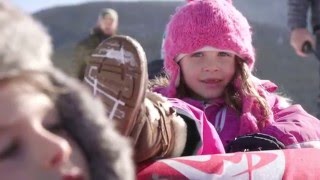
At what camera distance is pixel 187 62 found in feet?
6.91

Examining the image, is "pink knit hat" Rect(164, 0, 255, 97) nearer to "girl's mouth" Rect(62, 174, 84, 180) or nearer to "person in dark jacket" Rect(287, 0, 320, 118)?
"person in dark jacket" Rect(287, 0, 320, 118)

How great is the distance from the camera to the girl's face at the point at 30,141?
86cm

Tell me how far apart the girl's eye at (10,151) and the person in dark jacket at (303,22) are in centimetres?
212

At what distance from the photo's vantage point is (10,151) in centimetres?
86

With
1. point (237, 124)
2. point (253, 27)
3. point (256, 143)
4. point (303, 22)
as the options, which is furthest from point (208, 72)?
point (253, 27)

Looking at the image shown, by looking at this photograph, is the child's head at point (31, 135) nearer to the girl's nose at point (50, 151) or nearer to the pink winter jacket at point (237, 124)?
the girl's nose at point (50, 151)

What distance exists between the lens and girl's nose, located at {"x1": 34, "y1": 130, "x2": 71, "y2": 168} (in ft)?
2.86

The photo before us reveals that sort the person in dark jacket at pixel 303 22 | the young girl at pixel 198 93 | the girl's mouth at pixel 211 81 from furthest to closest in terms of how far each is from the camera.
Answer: the person in dark jacket at pixel 303 22 → the girl's mouth at pixel 211 81 → the young girl at pixel 198 93

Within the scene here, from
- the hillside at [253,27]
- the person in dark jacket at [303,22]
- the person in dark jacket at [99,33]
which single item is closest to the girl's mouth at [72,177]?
the person in dark jacket at [303,22]

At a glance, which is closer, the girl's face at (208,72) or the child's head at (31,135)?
the child's head at (31,135)

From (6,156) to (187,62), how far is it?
1.28m

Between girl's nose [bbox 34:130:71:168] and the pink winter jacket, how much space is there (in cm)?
65

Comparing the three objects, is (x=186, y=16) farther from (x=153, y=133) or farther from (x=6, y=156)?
(x=6, y=156)

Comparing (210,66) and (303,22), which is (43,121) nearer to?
(210,66)
